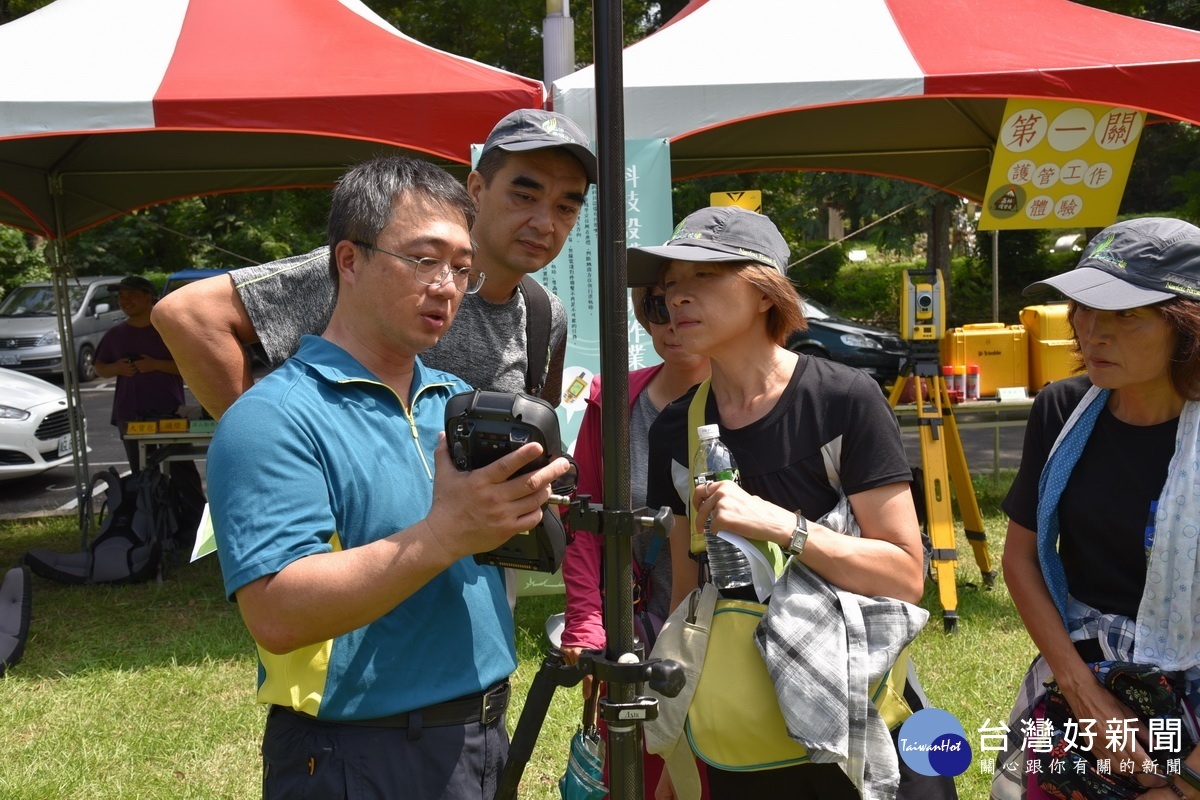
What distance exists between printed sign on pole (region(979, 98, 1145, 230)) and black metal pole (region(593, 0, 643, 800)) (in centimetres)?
473

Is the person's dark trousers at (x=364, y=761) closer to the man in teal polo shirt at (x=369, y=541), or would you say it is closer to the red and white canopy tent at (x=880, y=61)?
the man in teal polo shirt at (x=369, y=541)

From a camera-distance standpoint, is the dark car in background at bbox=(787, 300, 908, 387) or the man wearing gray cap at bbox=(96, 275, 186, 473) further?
the dark car in background at bbox=(787, 300, 908, 387)

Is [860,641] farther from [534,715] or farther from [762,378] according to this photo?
[534,715]

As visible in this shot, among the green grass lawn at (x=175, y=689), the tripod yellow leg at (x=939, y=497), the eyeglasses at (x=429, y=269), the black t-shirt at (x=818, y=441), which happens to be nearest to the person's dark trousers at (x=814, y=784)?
the black t-shirt at (x=818, y=441)

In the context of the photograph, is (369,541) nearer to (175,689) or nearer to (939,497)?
(175,689)

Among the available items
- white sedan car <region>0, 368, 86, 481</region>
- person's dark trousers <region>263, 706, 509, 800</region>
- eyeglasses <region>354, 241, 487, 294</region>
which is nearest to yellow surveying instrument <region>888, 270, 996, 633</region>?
person's dark trousers <region>263, 706, 509, 800</region>

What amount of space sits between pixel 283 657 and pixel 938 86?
4.21 m

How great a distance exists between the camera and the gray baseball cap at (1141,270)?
1.94 meters

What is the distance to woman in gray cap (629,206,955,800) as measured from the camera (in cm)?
173

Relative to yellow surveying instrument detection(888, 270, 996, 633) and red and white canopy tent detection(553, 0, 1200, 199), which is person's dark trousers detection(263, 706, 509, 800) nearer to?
red and white canopy tent detection(553, 0, 1200, 199)

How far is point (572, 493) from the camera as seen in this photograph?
51.6 inches

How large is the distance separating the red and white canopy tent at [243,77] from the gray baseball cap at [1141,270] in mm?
3127

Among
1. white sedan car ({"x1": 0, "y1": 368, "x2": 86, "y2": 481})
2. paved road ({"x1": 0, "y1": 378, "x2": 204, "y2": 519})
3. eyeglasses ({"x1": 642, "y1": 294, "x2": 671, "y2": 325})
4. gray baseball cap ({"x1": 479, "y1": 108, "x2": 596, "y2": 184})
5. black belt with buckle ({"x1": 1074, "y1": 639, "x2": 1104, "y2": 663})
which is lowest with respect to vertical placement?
paved road ({"x1": 0, "y1": 378, "x2": 204, "y2": 519})

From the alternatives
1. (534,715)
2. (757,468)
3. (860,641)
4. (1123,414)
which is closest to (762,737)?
(860,641)
